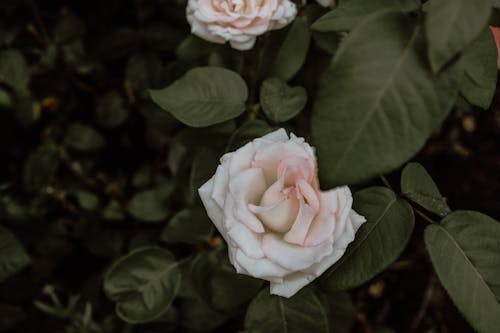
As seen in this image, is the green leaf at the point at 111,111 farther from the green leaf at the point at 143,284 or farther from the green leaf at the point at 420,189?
the green leaf at the point at 420,189

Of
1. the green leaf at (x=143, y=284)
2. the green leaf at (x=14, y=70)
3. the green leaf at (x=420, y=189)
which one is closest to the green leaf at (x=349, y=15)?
the green leaf at (x=420, y=189)

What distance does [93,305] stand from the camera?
144 cm

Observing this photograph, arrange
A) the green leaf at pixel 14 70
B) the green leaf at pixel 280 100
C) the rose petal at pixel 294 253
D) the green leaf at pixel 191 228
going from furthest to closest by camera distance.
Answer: the green leaf at pixel 14 70, the green leaf at pixel 191 228, the green leaf at pixel 280 100, the rose petal at pixel 294 253

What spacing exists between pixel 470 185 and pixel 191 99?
128cm

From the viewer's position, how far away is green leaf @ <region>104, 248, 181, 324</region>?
Answer: 3.39ft

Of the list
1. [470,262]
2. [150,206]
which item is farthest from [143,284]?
[470,262]

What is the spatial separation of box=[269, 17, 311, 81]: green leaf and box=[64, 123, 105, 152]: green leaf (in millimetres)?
817

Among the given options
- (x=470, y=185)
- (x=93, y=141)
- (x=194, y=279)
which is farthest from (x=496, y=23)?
(x=93, y=141)

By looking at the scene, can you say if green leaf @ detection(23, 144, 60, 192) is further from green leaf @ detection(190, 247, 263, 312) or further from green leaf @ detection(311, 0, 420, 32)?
green leaf @ detection(311, 0, 420, 32)

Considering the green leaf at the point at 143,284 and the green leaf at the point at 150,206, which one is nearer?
the green leaf at the point at 143,284

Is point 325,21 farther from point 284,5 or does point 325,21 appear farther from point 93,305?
point 93,305

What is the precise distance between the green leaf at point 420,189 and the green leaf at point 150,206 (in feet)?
2.51

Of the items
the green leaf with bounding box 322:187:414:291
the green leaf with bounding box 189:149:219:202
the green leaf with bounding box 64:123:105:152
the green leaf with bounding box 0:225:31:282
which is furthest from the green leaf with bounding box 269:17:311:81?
the green leaf with bounding box 64:123:105:152

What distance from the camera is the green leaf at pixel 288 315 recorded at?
0.87 m
